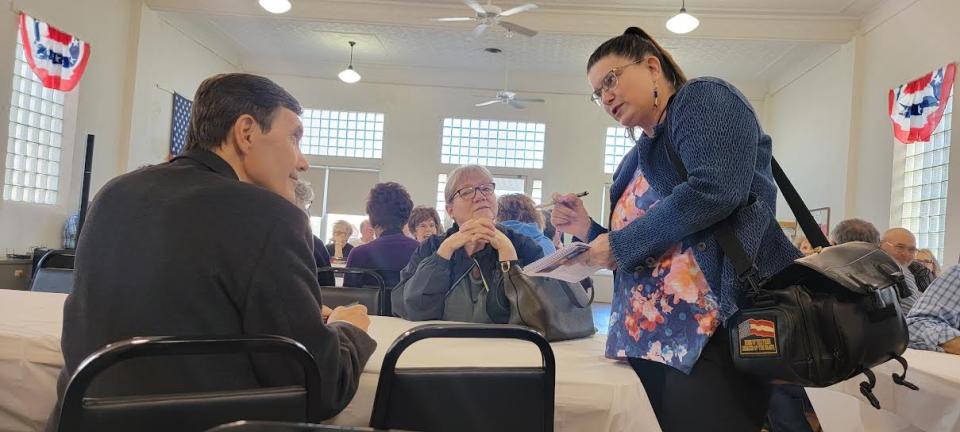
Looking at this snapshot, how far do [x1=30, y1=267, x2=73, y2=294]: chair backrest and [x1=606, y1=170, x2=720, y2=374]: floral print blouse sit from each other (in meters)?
2.40

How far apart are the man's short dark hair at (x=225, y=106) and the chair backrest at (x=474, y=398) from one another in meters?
0.58

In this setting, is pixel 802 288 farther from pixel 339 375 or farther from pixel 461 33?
pixel 461 33

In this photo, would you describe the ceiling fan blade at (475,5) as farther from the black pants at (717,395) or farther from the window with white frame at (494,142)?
the black pants at (717,395)

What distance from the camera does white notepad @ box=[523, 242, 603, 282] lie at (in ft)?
4.30

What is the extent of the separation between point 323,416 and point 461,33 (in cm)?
832

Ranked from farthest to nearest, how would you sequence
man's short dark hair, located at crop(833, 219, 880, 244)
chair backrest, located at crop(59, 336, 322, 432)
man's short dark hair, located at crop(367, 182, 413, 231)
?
man's short dark hair, located at crop(367, 182, 413, 231), man's short dark hair, located at crop(833, 219, 880, 244), chair backrest, located at crop(59, 336, 322, 432)

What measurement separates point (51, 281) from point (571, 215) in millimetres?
2304

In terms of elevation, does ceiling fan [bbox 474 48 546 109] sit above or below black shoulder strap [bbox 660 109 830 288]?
above

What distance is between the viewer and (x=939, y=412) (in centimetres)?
164

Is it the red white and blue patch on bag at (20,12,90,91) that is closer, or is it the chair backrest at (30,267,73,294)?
the chair backrest at (30,267,73,294)

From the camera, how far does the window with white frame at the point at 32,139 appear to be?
19.5ft

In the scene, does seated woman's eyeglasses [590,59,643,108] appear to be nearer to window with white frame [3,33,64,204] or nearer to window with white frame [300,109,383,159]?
window with white frame [3,33,64,204]

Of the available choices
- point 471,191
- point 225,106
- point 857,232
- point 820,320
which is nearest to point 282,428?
point 225,106

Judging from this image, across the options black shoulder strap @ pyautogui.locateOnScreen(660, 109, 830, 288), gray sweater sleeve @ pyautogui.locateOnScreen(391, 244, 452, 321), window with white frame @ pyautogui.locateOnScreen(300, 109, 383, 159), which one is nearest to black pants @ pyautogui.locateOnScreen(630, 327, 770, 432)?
black shoulder strap @ pyautogui.locateOnScreen(660, 109, 830, 288)
